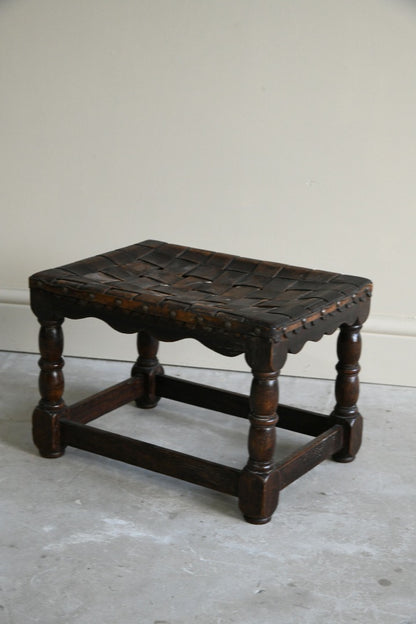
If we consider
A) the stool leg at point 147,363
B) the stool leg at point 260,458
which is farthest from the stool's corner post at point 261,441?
the stool leg at point 147,363

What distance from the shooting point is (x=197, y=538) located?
1741 mm

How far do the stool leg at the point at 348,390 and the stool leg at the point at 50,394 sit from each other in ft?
1.94

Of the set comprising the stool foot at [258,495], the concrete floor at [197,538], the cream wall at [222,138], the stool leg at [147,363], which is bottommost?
the concrete floor at [197,538]

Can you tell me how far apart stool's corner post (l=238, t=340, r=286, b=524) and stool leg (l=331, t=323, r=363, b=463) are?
289mm

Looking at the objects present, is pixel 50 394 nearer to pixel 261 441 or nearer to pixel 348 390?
pixel 261 441

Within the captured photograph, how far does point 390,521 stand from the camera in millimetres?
1824

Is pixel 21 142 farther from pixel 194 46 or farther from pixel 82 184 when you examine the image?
pixel 194 46

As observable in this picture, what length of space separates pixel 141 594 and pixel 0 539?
1.02 ft

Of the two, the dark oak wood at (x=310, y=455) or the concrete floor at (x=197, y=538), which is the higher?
the dark oak wood at (x=310, y=455)

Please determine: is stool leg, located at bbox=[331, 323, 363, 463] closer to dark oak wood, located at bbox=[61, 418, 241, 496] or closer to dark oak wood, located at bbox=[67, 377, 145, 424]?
dark oak wood, located at bbox=[61, 418, 241, 496]

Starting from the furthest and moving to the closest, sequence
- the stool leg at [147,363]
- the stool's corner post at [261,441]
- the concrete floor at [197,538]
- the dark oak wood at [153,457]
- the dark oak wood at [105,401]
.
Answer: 1. the stool leg at [147,363]
2. the dark oak wood at [105,401]
3. the dark oak wood at [153,457]
4. the stool's corner post at [261,441]
5. the concrete floor at [197,538]

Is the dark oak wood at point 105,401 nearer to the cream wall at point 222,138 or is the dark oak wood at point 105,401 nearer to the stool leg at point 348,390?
the cream wall at point 222,138

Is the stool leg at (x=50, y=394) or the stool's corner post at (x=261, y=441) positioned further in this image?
the stool leg at (x=50, y=394)

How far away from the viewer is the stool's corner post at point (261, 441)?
1.72 m
